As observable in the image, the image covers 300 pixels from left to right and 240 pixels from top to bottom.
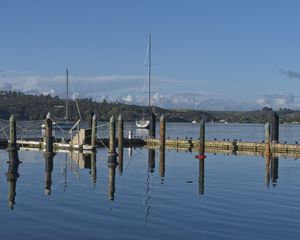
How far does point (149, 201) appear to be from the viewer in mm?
28406

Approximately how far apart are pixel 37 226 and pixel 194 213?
649 centimetres

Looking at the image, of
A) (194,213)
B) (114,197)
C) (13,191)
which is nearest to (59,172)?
(13,191)

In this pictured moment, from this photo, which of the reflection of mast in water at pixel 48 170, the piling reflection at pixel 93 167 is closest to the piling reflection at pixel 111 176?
the piling reflection at pixel 93 167

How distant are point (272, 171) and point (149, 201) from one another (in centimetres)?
1857

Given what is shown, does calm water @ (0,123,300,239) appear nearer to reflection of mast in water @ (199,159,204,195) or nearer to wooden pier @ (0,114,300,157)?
reflection of mast in water @ (199,159,204,195)

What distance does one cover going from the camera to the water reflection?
38469 mm

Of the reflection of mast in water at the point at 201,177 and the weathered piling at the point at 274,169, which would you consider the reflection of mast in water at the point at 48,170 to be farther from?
the weathered piling at the point at 274,169

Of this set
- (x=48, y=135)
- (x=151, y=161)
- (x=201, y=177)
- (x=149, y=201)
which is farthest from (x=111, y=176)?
(x=48, y=135)

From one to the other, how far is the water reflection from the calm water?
7 centimetres

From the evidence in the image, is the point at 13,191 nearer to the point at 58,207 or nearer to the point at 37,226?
the point at 58,207

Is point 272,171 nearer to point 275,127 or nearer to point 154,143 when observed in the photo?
point 275,127

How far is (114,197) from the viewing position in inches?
1163

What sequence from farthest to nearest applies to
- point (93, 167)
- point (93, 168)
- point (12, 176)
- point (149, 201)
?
point (93, 167) → point (93, 168) → point (12, 176) → point (149, 201)

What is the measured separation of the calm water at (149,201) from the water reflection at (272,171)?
0.07 meters
